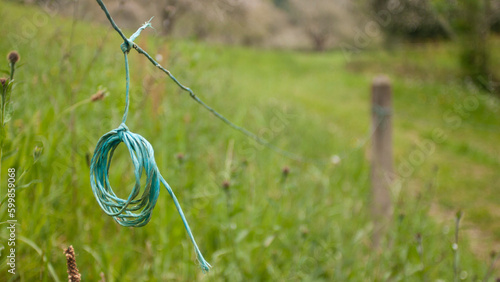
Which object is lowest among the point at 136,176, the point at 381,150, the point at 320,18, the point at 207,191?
the point at 320,18

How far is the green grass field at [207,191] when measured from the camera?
157 cm

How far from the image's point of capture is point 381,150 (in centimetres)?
296

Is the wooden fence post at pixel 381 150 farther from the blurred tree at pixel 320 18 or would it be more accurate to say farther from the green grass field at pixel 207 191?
the blurred tree at pixel 320 18

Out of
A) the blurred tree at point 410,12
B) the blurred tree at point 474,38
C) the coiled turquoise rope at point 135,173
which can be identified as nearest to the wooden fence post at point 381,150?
the coiled turquoise rope at point 135,173

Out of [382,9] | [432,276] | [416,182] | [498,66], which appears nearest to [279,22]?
[382,9]

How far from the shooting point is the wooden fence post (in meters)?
2.88

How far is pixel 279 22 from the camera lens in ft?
105

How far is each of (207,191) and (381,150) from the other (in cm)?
145

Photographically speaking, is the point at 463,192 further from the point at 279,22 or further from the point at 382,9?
the point at 279,22

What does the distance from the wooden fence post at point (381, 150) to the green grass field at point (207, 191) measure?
0.13 metres

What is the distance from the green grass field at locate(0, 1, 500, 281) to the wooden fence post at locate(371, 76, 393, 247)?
132mm

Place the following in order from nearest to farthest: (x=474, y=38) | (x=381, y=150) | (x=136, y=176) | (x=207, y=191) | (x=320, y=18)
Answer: (x=136, y=176) → (x=207, y=191) → (x=381, y=150) → (x=474, y=38) → (x=320, y=18)

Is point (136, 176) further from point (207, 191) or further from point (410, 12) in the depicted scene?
point (410, 12)

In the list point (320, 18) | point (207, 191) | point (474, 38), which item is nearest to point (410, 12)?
point (474, 38)
